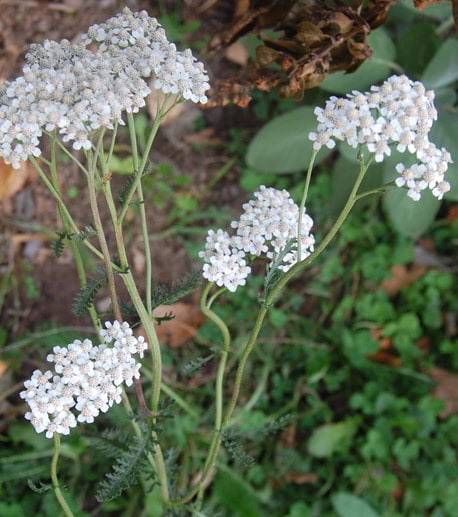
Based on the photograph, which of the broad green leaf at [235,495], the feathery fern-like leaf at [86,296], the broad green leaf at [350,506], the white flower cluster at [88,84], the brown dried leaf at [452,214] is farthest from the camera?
the brown dried leaf at [452,214]

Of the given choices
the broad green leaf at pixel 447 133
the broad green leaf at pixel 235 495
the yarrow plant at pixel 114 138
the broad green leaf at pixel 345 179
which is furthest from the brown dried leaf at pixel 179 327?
the yarrow plant at pixel 114 138

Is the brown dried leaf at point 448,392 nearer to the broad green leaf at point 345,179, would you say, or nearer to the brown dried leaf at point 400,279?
the brown dried leaf at point 400,279

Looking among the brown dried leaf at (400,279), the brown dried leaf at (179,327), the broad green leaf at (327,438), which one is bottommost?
the broad green leaf at (327,438)

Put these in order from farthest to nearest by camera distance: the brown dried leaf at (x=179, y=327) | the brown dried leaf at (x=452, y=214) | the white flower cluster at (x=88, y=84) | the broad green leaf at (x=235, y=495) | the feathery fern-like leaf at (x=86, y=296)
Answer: the brown dried leaf at (x=452, y=214), the brown dried leaf at (x=179, y=327), the broad green leaf at (x=235, y=495), the feathery fern-like leaf at (x=86, y=296), the white flower cluster at (x=88, y=84)

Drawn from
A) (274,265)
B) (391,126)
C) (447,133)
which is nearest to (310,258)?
(274,265)

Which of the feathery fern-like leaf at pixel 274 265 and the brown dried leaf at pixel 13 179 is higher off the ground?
the brown dried leaf at pixel 13 179

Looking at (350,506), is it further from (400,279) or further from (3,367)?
(3,367)
